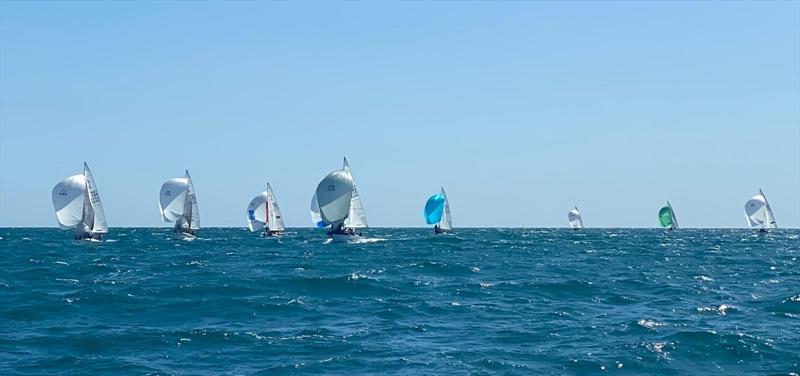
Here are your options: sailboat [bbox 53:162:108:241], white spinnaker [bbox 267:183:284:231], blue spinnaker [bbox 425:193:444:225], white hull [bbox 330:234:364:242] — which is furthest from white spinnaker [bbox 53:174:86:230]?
blue spinnaker [bbox 425:193:444:225]

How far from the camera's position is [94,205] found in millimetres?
77375

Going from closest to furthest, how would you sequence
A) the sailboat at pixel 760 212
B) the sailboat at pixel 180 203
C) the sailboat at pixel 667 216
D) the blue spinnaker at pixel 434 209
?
the sailboat at pixel 180 203
the blue spinnaker at pixel 434 209
the sailboat at pixel 760 212
the sailboat at pixel 667 216

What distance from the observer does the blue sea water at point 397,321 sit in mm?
18734

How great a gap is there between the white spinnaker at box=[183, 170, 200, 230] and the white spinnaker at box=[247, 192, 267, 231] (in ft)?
82.9

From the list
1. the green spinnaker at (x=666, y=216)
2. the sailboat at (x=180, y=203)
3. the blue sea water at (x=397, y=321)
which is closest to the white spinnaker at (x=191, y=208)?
the sailboat at (x=180, y=203)

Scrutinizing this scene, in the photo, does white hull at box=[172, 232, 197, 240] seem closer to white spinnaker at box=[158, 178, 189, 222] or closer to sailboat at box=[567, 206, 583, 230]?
white spinnaker at box=[158, 178, 189, 222]

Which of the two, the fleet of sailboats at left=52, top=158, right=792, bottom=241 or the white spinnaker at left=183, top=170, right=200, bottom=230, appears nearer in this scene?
the fleet of sailboats at left=52, top=158, right=792, bottom=241

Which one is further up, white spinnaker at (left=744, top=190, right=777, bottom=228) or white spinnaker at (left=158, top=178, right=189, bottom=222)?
white spinnaker at (left=158, top=178, right=189, bottom=222)

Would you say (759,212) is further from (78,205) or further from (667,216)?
(78,205)

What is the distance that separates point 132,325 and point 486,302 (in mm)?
11806

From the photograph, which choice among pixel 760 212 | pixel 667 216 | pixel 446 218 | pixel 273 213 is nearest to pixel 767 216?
pixel 760 212

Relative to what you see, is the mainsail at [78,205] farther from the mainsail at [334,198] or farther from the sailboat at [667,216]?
the sailboat at [667,216]

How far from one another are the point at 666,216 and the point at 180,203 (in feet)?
346

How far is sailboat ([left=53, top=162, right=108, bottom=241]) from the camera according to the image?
7731 cm
